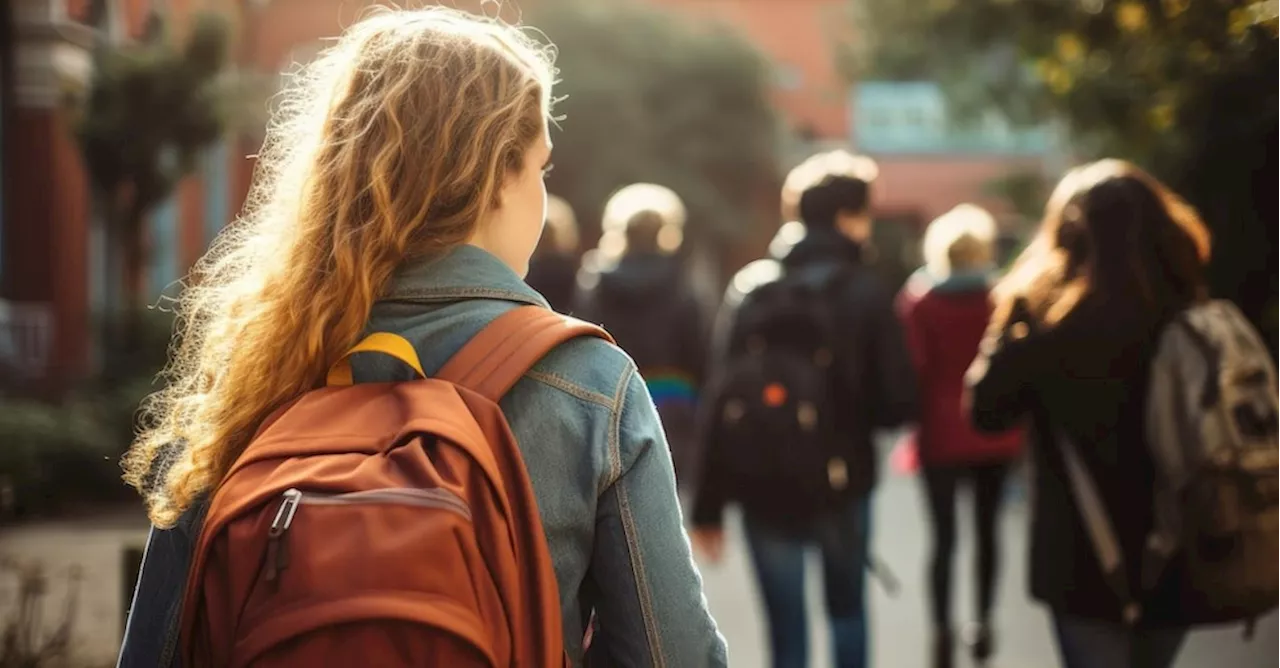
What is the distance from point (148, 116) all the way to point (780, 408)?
441 inches

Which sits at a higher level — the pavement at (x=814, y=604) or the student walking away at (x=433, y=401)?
the student walking away at (x=433, y=401)

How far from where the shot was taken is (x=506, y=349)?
6.53ft

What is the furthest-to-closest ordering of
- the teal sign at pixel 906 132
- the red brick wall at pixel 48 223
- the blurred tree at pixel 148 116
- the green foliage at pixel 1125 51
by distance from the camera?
the teal sign at pixel 906 132 → the red brick wall at pixel 48 223 → the blurred tree at pixel 148 116 → the green foliage at pixel 1125 51

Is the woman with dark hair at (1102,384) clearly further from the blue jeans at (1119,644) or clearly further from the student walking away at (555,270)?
the student walking away at (555,270)

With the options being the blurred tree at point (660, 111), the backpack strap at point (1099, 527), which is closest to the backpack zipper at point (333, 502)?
the backpack strap at point (1099, 527)

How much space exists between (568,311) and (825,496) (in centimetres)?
394

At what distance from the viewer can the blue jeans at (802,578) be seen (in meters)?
5.27

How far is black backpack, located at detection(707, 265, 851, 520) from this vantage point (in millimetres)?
5168

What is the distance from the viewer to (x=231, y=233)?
8.21 ft

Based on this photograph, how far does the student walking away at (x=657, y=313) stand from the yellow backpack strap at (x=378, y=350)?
16.6ft

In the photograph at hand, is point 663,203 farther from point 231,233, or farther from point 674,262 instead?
point 231,233

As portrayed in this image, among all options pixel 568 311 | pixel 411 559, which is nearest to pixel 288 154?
pixel 411 559

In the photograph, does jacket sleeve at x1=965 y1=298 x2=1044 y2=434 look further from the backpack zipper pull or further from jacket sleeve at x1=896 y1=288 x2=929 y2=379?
jacket sleeve at x1=896 y1=288 x2=929 y2=379

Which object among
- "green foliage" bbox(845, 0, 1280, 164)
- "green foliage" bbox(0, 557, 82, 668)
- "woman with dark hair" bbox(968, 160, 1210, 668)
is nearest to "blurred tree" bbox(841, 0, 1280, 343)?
"green foliage" bbox(845, 0, 1280, 164)
